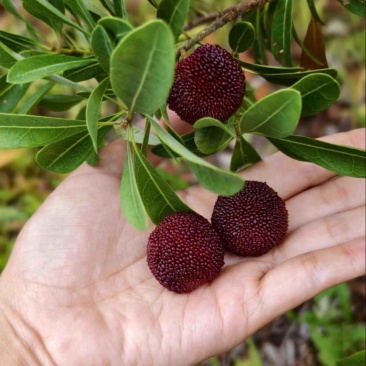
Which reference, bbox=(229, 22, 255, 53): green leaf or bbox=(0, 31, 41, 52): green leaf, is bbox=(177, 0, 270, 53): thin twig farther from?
bbox=(0, 31, 41, 52): green leaf

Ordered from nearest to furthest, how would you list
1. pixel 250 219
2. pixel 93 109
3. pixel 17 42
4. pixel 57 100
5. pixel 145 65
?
pixel 145 65, pixel 93 109, pixel 17 42, pixel 250 219, pixel 57 100

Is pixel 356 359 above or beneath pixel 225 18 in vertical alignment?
beneath

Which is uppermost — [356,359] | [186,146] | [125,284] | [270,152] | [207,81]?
[207,81]

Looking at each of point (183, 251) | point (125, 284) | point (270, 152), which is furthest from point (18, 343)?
point (270, 152)

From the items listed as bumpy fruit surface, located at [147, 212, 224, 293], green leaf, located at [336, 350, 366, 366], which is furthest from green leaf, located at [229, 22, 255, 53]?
green leaf, located at [336, 350, 366, 366]

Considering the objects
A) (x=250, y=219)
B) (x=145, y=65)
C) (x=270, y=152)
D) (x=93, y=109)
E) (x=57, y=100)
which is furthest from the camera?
(x=270, y=152)

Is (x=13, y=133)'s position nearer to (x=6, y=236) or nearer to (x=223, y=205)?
(x=223, y=205)

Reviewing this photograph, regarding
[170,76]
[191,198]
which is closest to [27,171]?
[191,198]

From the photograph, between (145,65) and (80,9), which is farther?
(80,9)

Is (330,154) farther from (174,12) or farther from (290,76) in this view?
(174,12)
